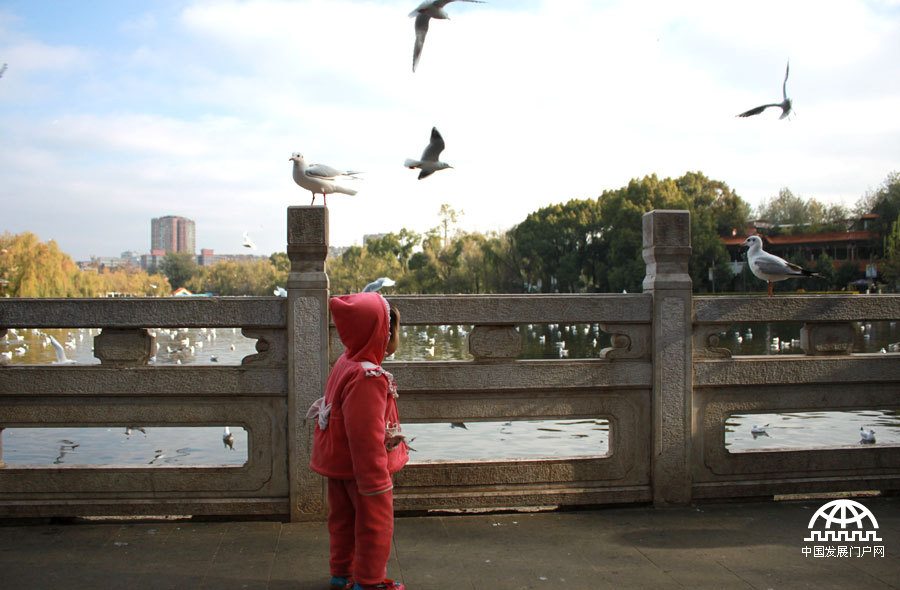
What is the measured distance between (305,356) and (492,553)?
1.62 metres

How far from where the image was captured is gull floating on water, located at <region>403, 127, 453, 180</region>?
17.8 feet

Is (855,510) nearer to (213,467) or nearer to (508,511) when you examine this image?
(508,511)

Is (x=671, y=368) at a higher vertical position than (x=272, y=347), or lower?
lower

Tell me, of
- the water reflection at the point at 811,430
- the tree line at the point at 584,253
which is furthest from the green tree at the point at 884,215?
the water reflection at the point at 811,430

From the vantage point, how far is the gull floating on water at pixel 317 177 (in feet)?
16.7

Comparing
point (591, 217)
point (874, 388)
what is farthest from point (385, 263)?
point (874, 388)

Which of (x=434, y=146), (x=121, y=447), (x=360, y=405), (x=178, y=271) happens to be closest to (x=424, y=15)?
(x=434, y=146)

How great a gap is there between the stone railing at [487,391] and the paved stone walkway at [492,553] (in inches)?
7.0

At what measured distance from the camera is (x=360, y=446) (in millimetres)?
3150

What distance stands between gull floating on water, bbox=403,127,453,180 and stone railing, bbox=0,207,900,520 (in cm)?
120

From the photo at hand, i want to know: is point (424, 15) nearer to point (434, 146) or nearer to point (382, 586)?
point (434, 146)

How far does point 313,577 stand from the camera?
364 cm

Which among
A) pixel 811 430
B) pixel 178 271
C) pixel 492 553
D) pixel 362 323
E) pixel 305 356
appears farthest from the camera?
pixel 178 271

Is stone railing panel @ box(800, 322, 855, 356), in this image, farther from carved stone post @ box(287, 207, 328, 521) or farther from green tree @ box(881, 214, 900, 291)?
green tree @ box(881, 214, 900, 291)
